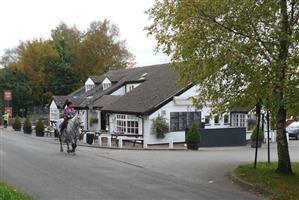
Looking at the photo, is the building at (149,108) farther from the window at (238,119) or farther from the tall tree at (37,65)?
the tall tree at (37,65)

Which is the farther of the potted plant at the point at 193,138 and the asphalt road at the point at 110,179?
the potted plant at the point at 193,138

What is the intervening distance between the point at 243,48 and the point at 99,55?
227 ft

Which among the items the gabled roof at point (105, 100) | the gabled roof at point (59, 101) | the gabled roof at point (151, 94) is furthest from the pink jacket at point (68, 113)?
the gabled roof at point (59, 101)

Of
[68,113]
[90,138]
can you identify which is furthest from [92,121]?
[68,113]

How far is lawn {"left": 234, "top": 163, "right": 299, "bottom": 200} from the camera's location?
13.4 m

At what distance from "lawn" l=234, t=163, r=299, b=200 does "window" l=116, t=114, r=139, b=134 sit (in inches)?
917

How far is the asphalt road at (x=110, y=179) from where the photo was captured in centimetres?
1310

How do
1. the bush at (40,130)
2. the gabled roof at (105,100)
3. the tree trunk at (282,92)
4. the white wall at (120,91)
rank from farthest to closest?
the white wall at (120,91), the gabled roof at (105,100), the bush at (40,130), the tree trunk at (282,92)

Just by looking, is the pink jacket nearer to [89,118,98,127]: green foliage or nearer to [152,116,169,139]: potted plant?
[152,116,169,139]: potted plant

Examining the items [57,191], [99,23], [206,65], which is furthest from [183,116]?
[99,23]

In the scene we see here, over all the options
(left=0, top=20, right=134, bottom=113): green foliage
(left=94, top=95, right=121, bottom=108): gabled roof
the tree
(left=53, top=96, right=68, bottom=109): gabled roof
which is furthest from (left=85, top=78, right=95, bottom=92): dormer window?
the tree

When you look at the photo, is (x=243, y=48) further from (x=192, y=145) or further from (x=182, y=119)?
(x=182, y=119)

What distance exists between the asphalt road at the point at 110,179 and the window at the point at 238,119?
77.1ft

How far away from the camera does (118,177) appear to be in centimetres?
1622
